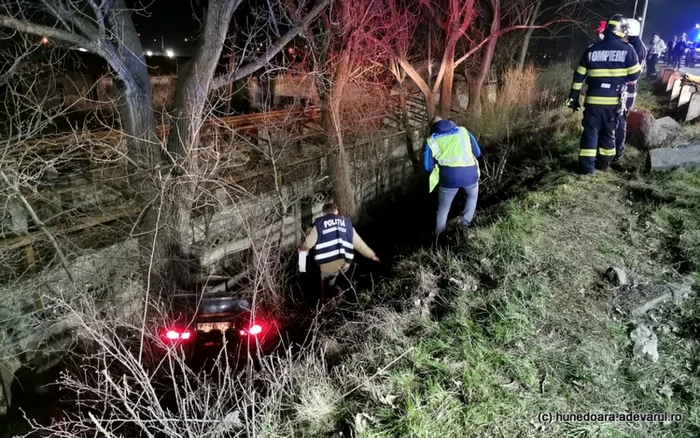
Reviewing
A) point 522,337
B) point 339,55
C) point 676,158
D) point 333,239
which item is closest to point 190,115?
point 333,239

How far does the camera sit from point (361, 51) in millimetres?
9672

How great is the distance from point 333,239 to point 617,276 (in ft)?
10.0

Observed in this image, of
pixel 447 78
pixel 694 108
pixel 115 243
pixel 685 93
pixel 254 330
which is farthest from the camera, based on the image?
pixel 447 78

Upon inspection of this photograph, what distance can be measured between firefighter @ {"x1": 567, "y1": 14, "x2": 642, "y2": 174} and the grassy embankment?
1.01 meters

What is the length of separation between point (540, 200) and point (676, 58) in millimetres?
13582

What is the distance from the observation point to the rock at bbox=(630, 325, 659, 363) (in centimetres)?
302

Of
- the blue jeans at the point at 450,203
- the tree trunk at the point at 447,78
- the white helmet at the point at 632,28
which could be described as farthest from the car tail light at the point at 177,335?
the tree trunk at the point at 447,78

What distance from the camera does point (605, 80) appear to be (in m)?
5.33

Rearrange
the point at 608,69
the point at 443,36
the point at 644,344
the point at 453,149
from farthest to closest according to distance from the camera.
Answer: the point at 443,36
the point at 608,69
the point at 453,149
the point at 644,344

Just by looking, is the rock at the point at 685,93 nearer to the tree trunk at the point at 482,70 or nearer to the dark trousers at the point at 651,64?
the tree trunk at the point at 482,70

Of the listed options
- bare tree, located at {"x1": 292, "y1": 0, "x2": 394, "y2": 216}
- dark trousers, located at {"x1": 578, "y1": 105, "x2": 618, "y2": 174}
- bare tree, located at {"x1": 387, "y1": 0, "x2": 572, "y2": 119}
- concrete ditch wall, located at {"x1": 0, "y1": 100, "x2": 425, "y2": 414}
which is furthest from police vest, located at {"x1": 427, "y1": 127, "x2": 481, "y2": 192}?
bare tree, located at {"x1": 387, "y1": 0, "x2": 572, "y2": 119}

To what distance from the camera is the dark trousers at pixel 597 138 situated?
5.47 metres

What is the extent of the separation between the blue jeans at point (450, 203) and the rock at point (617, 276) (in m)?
1.84

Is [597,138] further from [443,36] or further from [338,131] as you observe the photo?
[443,36]
